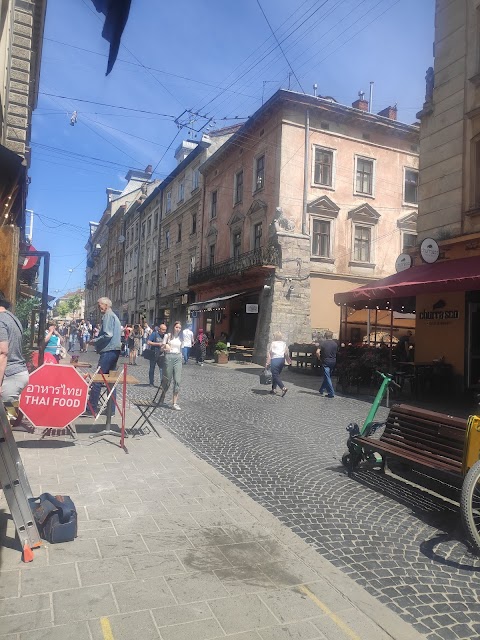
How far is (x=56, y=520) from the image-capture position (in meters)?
3.40

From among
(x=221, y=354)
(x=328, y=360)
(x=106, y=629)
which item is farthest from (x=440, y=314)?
(x=106, y=629)

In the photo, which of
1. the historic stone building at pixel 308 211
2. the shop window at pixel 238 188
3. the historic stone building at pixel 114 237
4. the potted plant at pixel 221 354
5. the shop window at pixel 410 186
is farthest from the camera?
the historic stone building at pixel 114 237

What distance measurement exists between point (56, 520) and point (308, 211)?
21.7m

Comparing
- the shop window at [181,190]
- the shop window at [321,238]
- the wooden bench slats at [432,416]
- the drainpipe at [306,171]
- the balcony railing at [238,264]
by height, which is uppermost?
the shop window at [181,190]

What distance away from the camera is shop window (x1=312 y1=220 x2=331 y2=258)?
2388 cm

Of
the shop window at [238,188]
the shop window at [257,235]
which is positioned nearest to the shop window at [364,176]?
the shop window at [257,235]

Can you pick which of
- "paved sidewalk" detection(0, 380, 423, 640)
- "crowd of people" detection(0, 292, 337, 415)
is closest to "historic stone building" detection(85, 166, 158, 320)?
"crowd of people" detection(0, 292, 337, 415)

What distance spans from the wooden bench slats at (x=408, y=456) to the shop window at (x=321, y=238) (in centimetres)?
1923

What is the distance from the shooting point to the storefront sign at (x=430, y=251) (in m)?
13.2

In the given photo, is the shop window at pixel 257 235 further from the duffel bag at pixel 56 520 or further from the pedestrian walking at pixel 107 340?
the duffel bag at pixel 56 520

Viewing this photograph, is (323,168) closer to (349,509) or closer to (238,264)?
(238,264)

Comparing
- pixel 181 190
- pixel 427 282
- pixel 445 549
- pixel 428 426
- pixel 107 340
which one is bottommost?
pixel 445 549

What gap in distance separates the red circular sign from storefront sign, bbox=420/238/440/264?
1052cm

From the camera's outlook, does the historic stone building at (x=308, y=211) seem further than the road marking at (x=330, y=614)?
Yes
